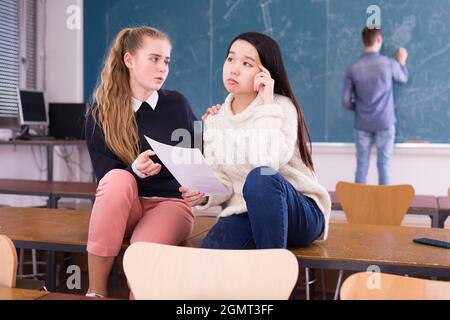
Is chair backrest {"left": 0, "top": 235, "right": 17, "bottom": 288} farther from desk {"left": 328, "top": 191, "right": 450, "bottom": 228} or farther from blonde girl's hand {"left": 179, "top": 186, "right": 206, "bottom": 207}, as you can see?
desk {"left": 328, "top": 191, "right": 450, "bottom": 228}

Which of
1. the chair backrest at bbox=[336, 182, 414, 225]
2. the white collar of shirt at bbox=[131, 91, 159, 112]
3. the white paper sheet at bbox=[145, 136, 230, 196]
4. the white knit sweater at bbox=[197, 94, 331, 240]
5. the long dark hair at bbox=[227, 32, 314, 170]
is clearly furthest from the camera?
the chair backrest at bbox=[336, 182, 414, 225]

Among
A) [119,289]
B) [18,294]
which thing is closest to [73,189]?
[119,289]

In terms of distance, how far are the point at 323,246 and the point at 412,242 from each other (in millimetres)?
308

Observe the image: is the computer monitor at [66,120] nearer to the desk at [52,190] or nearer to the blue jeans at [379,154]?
the desk at [52,190]

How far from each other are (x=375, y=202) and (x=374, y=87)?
2672 millimetres

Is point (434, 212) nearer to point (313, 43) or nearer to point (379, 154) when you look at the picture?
point (379, 154)

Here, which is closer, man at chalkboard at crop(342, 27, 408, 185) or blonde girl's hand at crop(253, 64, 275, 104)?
blonde girl's hand at crop(253, 64, 275, 104)

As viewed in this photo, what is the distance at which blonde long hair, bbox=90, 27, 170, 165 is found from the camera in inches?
83.5

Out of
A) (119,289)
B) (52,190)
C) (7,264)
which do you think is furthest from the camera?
(52,190)

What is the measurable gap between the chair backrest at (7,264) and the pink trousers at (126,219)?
49 cm

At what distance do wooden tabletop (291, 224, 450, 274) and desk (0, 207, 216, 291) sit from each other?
442 mm

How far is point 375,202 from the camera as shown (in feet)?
8.94

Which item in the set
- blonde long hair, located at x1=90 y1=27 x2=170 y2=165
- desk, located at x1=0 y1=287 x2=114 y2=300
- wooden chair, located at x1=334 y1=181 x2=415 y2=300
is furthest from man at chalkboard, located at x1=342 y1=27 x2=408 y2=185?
desk, located at x1=0 y1=287 x2=114 y2=300
